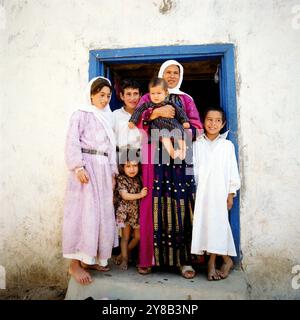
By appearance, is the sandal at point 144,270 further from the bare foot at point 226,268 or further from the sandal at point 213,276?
the bare foot at point 226,268

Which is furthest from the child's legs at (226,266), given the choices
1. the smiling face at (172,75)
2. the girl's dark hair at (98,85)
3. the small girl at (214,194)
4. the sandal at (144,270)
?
the girl's dark hair at (98,85)

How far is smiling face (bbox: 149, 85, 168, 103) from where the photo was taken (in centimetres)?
299

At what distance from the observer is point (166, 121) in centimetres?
305

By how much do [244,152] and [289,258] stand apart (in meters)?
1.11

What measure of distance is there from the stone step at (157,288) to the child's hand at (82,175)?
90cm

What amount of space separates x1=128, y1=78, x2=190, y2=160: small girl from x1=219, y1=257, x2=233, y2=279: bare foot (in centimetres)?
108

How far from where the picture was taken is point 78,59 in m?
3.57

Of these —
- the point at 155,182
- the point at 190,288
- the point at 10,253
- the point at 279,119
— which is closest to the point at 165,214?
the point at 155,182

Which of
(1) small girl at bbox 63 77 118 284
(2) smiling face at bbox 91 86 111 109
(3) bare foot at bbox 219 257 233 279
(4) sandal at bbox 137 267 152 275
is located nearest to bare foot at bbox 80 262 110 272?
(1) small girl at bbox 63 77 118 284

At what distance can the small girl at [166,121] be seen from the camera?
118 inches

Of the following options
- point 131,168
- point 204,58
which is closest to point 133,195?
point 131,168

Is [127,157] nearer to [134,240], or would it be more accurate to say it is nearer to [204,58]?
[134,240]

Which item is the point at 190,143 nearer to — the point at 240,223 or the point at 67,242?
the point at 240,223

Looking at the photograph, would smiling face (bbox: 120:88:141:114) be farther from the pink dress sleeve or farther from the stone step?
the stone step
